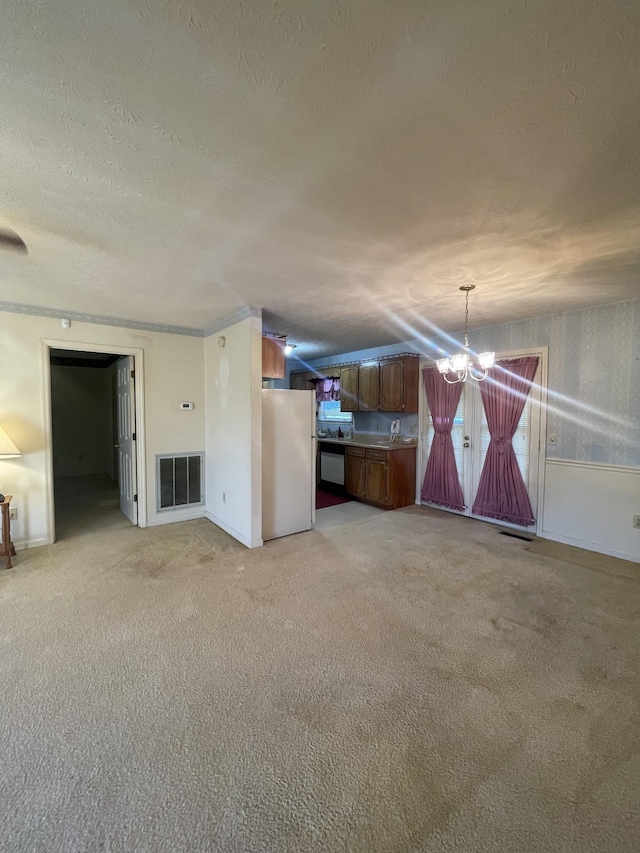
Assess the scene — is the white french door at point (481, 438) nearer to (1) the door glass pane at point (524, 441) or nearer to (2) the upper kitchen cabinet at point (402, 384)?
(1) the door glass pane at point (524, 441)

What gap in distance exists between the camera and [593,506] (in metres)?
3.76

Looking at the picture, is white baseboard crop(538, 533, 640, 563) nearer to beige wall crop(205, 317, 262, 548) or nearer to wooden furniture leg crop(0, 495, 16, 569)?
beige wall crop(205, 317, 262, 548)

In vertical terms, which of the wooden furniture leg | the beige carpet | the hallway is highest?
the wooden furniture leg

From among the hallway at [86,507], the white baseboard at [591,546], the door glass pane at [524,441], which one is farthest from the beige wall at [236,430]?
the white baseboard at [591,546]

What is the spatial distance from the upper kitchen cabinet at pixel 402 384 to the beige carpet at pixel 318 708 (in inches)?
107

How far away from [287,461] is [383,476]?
68.7 inches

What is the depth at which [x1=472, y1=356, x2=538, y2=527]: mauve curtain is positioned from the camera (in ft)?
14.0

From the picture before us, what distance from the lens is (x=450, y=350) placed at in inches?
200

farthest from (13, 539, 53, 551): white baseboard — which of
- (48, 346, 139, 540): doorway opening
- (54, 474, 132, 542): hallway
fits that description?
(48, 346, 139, 540): doorway opening

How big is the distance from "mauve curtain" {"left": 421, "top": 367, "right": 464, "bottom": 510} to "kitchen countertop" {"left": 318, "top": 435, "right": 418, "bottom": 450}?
44 cm

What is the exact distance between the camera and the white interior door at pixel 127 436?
4445 mm

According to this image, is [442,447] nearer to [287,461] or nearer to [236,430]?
[287,461]

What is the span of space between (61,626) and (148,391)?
2.67m

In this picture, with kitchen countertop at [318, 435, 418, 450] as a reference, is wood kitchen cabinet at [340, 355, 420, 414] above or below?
above
